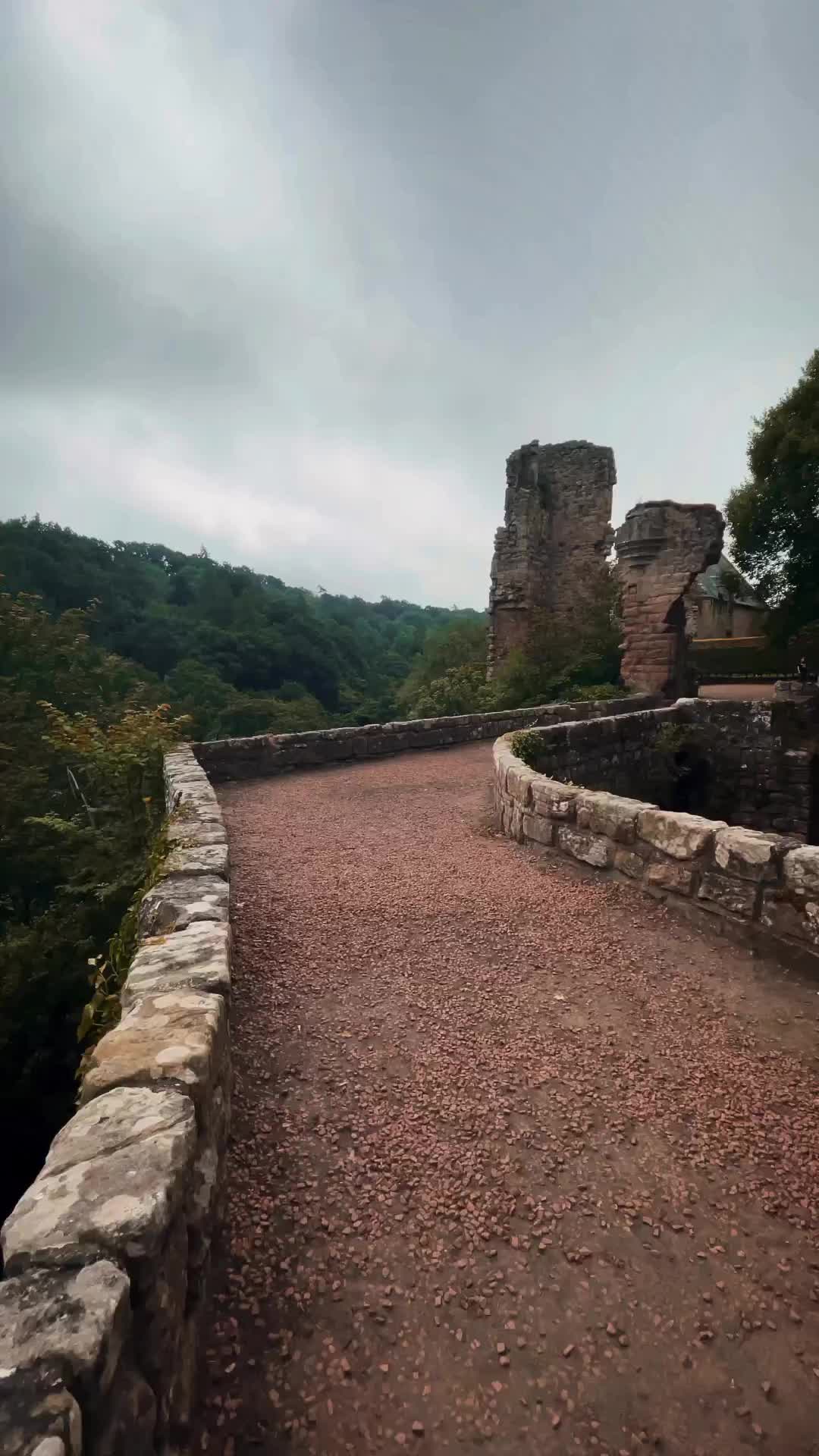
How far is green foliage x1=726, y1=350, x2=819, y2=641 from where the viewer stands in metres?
15.3

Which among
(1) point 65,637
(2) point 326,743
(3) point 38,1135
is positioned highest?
(1) point 65,637

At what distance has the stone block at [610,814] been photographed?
4383mm

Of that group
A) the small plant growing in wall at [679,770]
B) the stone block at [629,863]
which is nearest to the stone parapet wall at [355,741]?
the small plant growing in wall at [679,770]

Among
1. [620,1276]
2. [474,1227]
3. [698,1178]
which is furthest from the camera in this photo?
[698,1178]

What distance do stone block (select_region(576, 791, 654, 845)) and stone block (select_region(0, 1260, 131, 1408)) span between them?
12.4ft

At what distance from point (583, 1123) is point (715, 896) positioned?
1.85m

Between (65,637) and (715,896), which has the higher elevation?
(65,637)

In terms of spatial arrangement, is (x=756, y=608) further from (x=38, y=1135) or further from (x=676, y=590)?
(x=38, y=1135)

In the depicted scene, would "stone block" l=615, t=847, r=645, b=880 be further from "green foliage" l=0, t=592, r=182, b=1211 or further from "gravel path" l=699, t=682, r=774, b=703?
"gravel path" l=699, t=682, r=774, b=703

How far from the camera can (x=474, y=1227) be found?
75.7 inches

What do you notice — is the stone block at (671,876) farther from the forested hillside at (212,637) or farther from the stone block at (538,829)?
the forested hillside at (212,637)

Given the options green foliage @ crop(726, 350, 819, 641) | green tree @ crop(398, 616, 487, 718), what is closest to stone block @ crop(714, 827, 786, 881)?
green foliage @ crop(726, 350, 819, 641)

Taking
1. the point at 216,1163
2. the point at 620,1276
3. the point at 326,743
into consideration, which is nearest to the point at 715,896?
the point at 620,1276

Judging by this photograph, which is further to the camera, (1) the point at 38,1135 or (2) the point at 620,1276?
(1) the point at 38,1135
